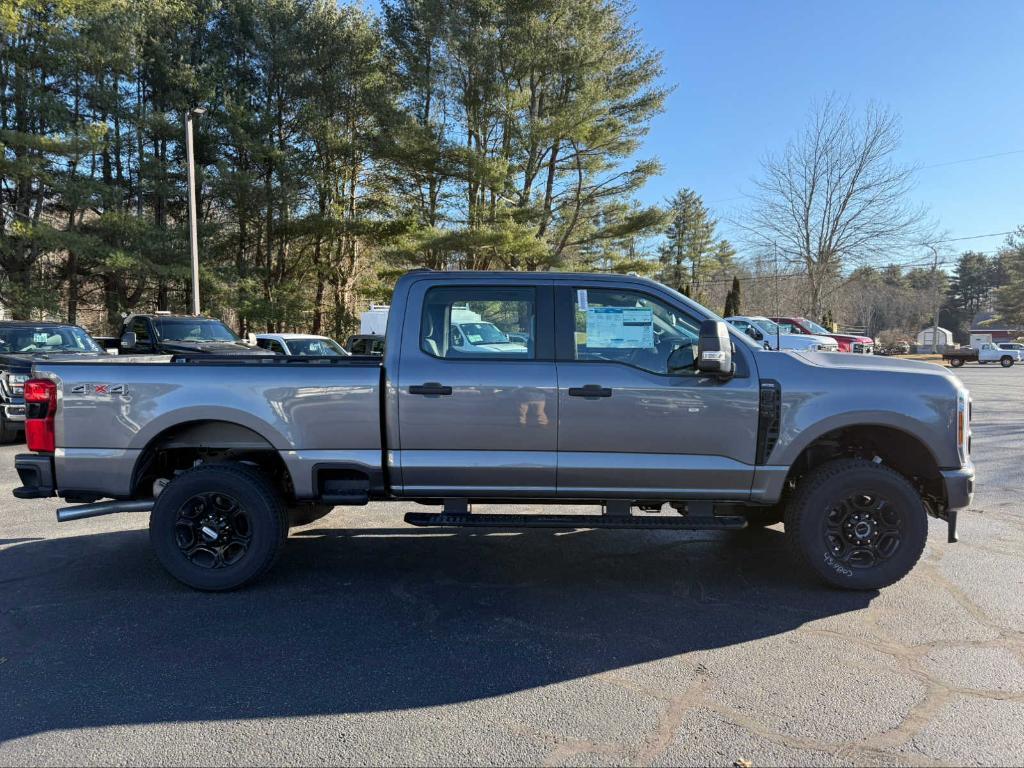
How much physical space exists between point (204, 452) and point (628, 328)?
10.1 ft

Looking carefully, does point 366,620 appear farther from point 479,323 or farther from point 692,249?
point 692,249

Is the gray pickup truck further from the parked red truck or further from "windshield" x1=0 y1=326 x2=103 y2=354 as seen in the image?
the parked red truck

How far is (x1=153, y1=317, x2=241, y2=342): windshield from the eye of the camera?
14641mm

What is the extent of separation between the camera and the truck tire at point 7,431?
9781mm

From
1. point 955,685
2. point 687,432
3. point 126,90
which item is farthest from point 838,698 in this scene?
point 126,90

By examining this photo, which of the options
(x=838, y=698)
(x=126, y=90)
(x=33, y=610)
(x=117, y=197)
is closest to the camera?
(x=838, y=698)

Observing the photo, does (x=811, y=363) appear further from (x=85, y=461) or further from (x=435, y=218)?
(x=435, y=218)

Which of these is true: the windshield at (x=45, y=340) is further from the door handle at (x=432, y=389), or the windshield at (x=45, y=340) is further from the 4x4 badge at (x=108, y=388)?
the door handle at (x=432, y=389)

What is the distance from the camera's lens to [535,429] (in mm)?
4141

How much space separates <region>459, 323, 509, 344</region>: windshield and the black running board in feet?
3.77

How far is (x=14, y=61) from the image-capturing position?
2136 cm

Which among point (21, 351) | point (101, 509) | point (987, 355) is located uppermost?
point (21, 351)

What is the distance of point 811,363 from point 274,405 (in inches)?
136

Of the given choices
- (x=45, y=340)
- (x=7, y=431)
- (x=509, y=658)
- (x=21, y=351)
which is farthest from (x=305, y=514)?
(x=45, y=340)
